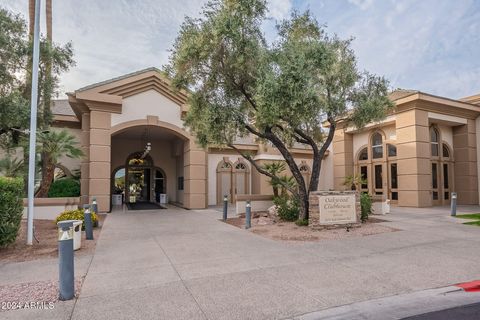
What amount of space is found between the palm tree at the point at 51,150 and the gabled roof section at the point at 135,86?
111 inches

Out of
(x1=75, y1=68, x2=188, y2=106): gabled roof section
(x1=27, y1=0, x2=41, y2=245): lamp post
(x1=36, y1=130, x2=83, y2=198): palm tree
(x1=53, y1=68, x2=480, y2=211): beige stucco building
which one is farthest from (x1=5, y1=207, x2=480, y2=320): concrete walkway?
(x1=75, y1=68, x2=188, y2=106): gabled roof section

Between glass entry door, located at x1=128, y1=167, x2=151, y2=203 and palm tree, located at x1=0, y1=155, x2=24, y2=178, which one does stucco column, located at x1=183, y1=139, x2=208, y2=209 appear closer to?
glass entry door, located at x1=128, y1=167, x2=151, y2=203

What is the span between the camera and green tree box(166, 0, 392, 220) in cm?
970

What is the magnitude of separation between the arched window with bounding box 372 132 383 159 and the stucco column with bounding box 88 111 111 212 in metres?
17.1

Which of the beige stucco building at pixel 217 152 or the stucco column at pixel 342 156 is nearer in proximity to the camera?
the beige stucco building at pixel 217 152

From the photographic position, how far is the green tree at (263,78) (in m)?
9.70

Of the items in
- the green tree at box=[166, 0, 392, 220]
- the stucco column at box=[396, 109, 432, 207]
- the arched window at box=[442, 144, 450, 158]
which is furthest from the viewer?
the arched window at box=[442, 144, 450, 158]

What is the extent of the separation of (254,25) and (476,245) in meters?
9.12

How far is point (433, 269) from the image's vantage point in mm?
6137

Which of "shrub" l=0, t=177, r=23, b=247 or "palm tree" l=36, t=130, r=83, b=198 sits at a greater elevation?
"palm tree" l=36, t=130, r=83, b=198

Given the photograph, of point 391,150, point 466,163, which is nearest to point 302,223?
point 391,150

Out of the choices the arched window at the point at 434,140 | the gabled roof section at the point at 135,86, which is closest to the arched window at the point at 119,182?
the gabled roof section at the point at 135,86

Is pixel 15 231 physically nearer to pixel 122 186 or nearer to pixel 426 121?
pixel 122 186

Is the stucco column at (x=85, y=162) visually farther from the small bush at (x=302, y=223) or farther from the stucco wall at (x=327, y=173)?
the stucco wall at (x=327, y=173)
